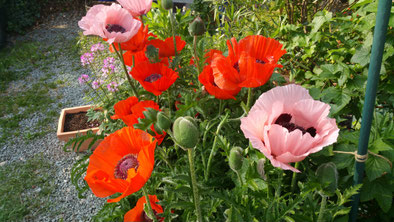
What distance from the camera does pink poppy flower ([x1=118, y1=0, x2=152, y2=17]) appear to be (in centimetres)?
111

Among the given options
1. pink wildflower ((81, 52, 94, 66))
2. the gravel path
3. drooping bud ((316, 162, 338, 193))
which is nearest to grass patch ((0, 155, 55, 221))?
the gravel path

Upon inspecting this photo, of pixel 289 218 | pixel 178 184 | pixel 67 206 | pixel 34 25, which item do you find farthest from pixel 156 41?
pixel 34 25

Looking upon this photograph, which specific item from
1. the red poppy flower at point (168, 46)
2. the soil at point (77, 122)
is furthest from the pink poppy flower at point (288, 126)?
the soil at point (77, 122)

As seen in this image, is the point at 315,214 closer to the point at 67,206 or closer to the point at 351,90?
the point at 351,90

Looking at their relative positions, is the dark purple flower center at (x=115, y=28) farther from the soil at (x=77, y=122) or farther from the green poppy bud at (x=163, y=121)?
the soil at (x=77, y=122)

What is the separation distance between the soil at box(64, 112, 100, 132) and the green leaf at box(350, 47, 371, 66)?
2.07 metres

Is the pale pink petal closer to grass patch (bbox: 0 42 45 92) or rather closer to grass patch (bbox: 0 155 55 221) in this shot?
grass patch (bbox: 0 155 55 221)

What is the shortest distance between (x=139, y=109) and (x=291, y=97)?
0.49 m

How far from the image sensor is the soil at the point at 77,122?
9.18 ft

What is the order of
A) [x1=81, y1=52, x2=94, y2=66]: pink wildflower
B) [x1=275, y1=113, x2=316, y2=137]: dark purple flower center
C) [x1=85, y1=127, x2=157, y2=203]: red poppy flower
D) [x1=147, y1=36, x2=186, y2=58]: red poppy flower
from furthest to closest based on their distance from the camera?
[x1=81, y1=52, x2=94, y2=66]: pink wildflower < [x1=147, y1=36, x2=186, y2=58]: red poppy flower < [x1=85, y1=127, x2=157, y2=203]: red poppy flower < [x1=275, y1=113, x2=316, y2=137]: dark purple flower center

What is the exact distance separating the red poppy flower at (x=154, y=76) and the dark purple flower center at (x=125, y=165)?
269mm

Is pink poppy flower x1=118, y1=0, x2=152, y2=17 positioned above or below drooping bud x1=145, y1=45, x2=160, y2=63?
above

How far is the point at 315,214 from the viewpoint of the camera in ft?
2.48

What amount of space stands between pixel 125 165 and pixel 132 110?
0.80ft
